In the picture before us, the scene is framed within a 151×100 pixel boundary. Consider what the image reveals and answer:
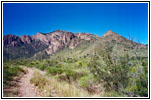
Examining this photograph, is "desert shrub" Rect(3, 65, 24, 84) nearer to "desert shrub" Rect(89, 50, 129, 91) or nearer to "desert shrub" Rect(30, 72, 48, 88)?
"desert shrub" Rect(30, 72, 48, 88)

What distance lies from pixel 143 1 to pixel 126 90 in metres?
3.17

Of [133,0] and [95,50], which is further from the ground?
[133,0]

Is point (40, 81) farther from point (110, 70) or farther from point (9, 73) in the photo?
point (9, 73)

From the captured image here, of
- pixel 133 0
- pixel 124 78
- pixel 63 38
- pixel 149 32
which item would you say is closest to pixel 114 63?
pixel 124 78

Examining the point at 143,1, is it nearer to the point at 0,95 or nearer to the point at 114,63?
the point at 114,63

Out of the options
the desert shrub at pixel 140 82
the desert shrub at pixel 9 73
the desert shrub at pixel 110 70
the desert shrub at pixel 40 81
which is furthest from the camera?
the desert shrub at pixel 9 73

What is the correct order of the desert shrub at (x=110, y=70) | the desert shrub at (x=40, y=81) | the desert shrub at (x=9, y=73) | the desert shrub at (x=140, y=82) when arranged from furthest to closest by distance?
the desert shrub at (x=9, y=73), the desert shrub at (x=40, y=81), the desert shrub at (x=110, y=70), the desert shrub at (x=140, y=82)

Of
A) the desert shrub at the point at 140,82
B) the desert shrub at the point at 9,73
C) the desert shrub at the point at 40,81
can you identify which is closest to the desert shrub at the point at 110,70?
the desert shrub at the point at 140,82

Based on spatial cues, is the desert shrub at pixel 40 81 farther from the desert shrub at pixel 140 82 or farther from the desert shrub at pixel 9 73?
the desert shrub at pixel 140 82

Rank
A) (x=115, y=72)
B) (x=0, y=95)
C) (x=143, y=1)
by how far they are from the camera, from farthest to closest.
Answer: (x=115, y=72)
(x=143, y=1)
(x=0, y=95)

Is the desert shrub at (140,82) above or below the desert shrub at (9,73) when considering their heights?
above

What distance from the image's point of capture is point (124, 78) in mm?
5207

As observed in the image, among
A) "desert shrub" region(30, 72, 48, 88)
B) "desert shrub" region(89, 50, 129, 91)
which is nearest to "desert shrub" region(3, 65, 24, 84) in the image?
"desert shrub" region(30, 72, 48, 88)

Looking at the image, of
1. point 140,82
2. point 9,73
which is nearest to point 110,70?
point 140,82
